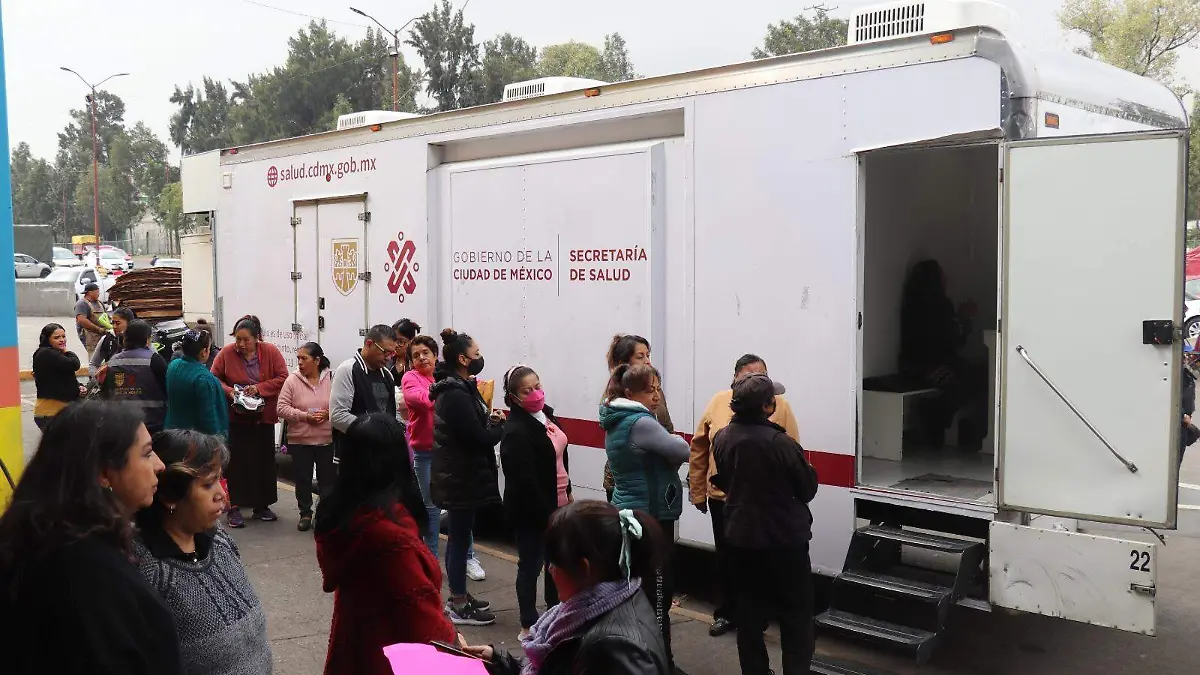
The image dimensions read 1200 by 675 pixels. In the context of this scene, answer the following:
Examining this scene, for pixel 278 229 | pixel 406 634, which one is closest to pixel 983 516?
pixel 406 634

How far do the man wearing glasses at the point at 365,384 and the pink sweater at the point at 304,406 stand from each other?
0.78 m

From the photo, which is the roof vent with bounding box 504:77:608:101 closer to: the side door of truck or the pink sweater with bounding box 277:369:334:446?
the pink sweater with bounding box 277:369:334:446

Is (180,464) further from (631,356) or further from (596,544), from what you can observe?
(631,356)

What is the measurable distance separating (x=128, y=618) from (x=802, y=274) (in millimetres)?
3978

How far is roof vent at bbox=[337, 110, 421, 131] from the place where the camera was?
27.0 ft

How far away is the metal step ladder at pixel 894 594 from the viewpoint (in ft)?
15.8

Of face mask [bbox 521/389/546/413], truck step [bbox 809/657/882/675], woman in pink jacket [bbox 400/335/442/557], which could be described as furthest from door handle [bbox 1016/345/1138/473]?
woman in pink jacket [bbox 400/335/442/557]

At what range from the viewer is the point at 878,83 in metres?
5.15

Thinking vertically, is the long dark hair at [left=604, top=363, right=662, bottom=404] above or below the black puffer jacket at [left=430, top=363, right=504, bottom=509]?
above

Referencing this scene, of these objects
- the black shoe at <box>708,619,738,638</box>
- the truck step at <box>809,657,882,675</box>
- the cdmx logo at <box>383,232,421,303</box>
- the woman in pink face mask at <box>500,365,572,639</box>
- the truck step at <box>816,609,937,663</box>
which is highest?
the cdmx logo at <box>383,232,421,303</box>

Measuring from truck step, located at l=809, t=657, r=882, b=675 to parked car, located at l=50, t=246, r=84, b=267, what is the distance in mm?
54746

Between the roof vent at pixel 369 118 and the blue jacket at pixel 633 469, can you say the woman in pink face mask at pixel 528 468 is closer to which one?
the blue jacket at pixel 633 469

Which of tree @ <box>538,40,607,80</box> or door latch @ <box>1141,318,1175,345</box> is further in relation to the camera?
tree @ <box>538,40,607,80</box>

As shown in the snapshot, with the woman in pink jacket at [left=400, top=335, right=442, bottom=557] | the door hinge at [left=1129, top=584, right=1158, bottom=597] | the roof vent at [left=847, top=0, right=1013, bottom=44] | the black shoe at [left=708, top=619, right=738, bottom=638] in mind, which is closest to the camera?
→ the door hinge at [left=1129, top=584, right=1158, bottom=597]
